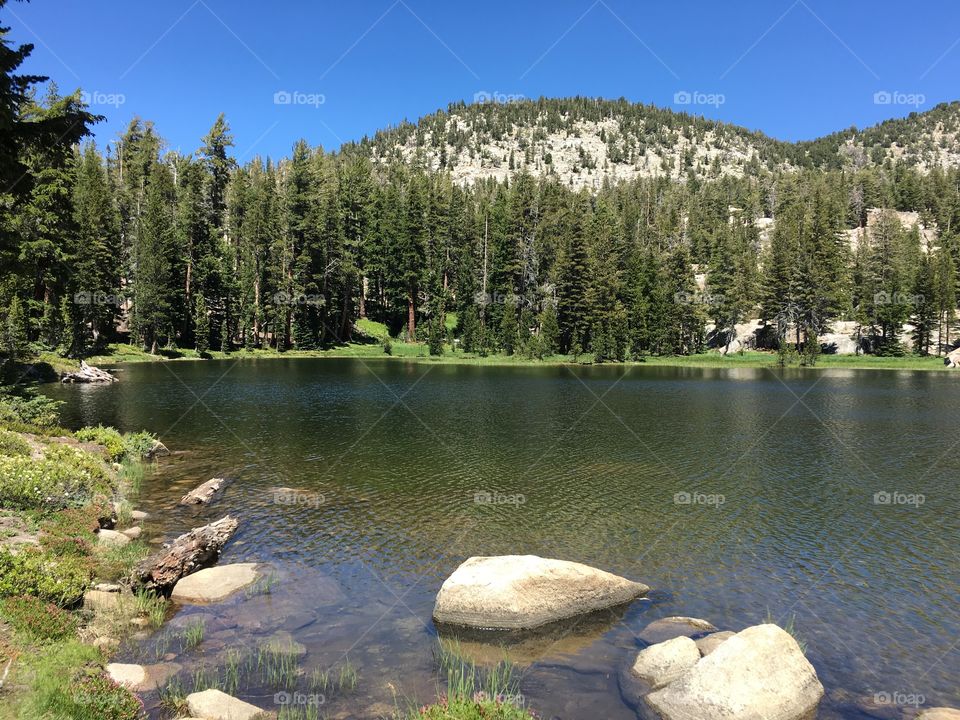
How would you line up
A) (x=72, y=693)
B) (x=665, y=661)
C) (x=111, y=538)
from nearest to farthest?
(x=72, y=693)
(x=665, y=661)
(x=111, y=538)

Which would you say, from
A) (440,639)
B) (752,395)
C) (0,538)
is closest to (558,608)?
(440,639)

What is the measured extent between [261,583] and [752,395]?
2266 inches

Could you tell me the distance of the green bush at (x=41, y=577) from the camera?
12.3 m

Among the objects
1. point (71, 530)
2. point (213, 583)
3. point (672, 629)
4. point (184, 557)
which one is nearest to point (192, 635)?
point (213, 583)

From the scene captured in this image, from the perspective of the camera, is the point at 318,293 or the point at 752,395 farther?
the point at 318,293

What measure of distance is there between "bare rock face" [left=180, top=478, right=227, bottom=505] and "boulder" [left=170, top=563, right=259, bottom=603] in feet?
24.0

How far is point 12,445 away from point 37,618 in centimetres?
1384

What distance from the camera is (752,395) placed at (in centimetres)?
6159

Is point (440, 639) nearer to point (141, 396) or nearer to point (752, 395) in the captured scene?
point (141, 396)

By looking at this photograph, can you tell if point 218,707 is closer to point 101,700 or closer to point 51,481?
point 101,700

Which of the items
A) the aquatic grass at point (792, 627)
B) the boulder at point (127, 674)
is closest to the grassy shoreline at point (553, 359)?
the aquatic grass at point (792, 627)

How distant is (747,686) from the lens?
35.3 feet

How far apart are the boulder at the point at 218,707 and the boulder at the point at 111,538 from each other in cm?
953

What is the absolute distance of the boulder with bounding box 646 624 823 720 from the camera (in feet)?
34.5
